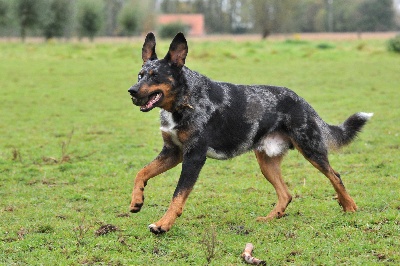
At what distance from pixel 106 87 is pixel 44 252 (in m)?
19.8

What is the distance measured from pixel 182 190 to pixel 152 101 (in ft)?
3.97

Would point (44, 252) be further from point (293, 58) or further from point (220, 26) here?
point (220, 26)

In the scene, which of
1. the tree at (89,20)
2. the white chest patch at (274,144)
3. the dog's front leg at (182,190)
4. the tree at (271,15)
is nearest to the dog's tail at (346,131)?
the white chest patch at (274,144)

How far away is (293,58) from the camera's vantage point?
39562 mm

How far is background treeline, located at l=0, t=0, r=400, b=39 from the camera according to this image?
65.8 metres

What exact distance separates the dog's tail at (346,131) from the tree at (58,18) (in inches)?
2491

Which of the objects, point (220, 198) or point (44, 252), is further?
point (220, 198)

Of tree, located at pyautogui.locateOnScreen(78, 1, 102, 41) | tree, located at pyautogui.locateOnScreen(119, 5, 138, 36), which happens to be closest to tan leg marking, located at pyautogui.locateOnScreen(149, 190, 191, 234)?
tree, located at pyautogui.locateOnScreen(78, 1, 102, 41)

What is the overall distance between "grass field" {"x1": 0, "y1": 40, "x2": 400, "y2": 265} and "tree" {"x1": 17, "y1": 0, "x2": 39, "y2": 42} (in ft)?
145

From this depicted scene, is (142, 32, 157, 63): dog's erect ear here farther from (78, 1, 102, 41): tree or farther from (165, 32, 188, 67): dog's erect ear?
(78, 1, 102, 41): tree

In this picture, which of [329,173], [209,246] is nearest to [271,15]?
[329,173]

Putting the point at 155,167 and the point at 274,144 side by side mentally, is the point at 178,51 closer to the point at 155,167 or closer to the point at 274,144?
the point at 155,167

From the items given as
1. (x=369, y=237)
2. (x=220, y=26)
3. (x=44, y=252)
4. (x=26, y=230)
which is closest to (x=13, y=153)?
(x=26, y=230)

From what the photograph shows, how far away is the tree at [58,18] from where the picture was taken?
6850cm
